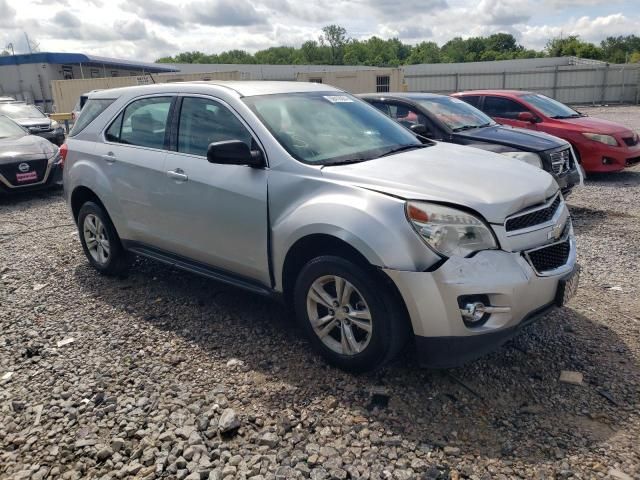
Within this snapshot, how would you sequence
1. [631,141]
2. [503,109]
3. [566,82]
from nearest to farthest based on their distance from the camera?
[631,141], [503,109], [566,82]

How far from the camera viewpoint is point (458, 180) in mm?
3320

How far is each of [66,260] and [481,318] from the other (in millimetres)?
4753

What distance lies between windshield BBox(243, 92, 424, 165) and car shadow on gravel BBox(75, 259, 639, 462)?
53.8 inches

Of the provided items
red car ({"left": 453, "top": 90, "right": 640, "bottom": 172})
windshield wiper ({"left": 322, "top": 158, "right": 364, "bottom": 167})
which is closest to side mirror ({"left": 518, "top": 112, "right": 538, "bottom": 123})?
red car ({"left": 453, "top": 90, "right": 640, "bottom": 172})

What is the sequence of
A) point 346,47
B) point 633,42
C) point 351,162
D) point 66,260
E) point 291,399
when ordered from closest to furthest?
point 291,399 < point 351,162 < point 66,260 < point 633,42 < point 346,47

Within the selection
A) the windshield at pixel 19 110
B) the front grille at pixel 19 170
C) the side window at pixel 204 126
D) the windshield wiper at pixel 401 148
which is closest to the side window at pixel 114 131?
the side window at pixel 204 126

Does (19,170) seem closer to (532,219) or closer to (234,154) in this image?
(234,154)

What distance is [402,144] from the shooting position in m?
4.23

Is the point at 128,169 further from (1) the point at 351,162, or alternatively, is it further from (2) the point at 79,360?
(1) the point at 351,162

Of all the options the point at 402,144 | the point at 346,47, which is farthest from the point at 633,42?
the point at 402,144

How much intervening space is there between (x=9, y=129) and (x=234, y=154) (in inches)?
334

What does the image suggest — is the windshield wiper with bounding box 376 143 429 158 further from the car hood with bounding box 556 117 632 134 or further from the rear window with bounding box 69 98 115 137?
the car hood with bounding box 556 117 632 134

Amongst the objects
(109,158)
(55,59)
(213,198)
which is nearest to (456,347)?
(213,198)

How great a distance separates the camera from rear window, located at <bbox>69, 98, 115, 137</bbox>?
17.0 ft
